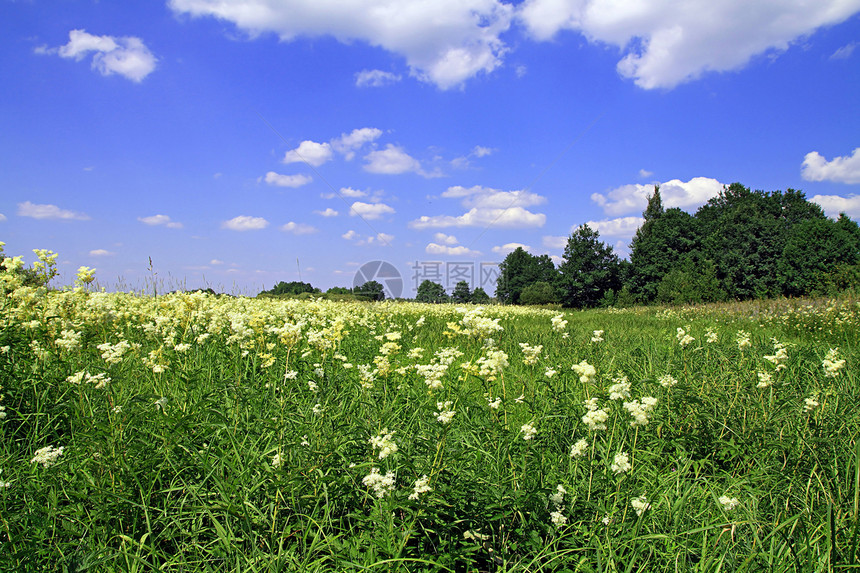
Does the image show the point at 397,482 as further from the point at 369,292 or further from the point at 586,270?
the point at 586,270

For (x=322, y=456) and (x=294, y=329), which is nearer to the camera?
(x=322, y=456)

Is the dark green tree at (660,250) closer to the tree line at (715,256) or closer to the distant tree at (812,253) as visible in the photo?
the tree line at (715,256)

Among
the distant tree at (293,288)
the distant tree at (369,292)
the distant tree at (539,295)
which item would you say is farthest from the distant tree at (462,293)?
the distant tree at (539,295)

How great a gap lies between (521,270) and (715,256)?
23327 millimetres

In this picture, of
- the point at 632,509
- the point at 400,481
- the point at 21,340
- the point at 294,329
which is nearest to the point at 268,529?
the point at 400,481

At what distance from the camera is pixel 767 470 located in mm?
2645

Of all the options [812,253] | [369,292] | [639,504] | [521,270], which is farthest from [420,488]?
[521,270]

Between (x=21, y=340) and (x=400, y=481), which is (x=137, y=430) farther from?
(x=21, y=340)

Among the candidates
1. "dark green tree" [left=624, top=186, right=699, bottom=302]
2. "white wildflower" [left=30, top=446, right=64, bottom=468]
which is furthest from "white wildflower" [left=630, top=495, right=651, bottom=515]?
"dark green tree" [left=624, top=186, right=699, bottom=302]

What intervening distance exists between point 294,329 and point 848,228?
47925 mm

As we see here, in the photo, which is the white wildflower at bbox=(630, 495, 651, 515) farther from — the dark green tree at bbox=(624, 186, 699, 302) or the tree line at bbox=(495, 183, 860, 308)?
the dark green tree at bbox=(624, 186, 699, 302)

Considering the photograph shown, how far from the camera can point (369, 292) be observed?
76.4 feet

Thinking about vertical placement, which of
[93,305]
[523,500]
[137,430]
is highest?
[93,305]

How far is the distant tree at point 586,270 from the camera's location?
4419 centimetres
